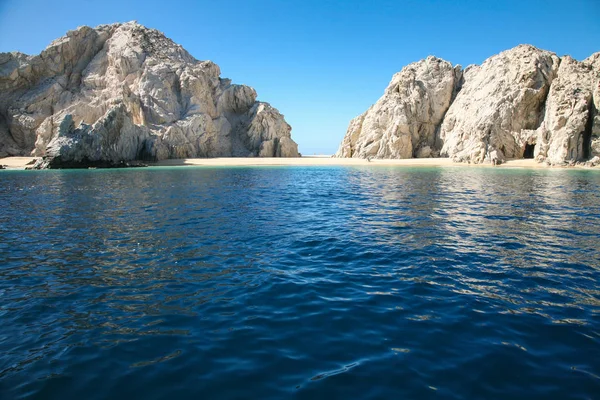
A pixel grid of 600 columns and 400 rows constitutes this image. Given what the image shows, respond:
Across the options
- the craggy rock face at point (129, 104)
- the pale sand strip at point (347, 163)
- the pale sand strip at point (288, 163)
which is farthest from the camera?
the craggy rock face at point (129, 104)

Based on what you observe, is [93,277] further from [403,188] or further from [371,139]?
[371,139]

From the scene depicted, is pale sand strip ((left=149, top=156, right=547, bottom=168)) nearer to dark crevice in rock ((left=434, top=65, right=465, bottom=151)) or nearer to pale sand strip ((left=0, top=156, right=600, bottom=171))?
pale sand strip ((left=0, top=156, right=600, bottom=171))

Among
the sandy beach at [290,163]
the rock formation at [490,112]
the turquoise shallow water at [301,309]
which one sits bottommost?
the turquoise shallow water at [301,309]

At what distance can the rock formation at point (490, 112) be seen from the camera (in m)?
53.8

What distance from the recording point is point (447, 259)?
11625 millimetres

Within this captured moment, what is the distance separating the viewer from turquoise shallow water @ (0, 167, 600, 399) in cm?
563

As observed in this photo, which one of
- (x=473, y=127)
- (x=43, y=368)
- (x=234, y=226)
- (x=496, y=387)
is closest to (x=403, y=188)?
(x=234, y=226)

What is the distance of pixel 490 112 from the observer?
211 ft

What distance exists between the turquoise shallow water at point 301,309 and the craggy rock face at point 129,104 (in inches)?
2289

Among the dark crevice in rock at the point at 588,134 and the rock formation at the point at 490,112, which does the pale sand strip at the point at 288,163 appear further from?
the dark crevice in rock at the point at 588,134

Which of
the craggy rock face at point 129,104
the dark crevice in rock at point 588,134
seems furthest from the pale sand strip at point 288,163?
A: the dark crevice in rock at point 588,134

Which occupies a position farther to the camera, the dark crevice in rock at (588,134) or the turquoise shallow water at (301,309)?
the dark crevice in rock at (588,134)

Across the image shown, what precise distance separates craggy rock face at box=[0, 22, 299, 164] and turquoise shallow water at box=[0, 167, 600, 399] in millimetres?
58150

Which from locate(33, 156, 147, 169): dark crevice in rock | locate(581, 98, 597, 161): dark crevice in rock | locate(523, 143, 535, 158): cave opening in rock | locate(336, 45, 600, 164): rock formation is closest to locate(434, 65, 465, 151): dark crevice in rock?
locate(336, 45, 600, 164): rock formation
